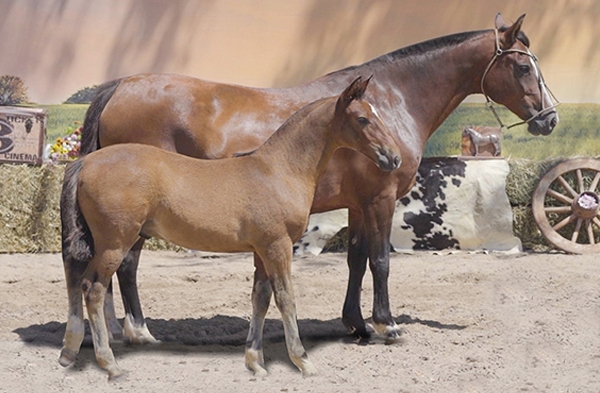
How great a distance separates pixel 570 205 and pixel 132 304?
15.1ft

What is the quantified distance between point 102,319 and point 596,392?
2.58 m

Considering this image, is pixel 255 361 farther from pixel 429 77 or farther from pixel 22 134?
pixel 22 134

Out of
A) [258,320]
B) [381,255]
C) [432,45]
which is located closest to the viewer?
[258,320]

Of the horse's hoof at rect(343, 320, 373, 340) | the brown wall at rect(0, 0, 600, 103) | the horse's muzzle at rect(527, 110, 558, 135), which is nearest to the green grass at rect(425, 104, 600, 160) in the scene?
the brown wall at rect(0, 0, 600, 103)

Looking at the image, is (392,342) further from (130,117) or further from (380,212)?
(130,117)

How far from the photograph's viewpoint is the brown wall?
984 cm

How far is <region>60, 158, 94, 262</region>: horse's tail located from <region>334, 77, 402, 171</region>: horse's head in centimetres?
146

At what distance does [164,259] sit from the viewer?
870 cm

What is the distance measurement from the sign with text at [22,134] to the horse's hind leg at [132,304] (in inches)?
144

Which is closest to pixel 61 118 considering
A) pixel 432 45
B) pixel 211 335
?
pixel 211 335

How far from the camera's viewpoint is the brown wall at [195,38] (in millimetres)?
9844

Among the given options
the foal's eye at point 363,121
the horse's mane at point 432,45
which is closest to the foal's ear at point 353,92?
the foal's eye at point 363,121

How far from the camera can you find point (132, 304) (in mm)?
5555

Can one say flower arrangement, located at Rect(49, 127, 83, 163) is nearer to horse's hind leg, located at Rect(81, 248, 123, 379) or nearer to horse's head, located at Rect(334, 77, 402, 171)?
horse's hind leg, located at Rect(81, 248, 123, 379)
